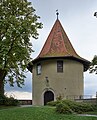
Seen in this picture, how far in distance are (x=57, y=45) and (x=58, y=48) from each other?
742mm

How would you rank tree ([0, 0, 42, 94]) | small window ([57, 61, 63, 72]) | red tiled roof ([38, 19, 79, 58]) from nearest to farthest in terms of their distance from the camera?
1. tree ([0, 0, 42, 94])
2. small window ([57, 61, 63, 72])
3. red tiled roof ([38, 19, 79, 58])

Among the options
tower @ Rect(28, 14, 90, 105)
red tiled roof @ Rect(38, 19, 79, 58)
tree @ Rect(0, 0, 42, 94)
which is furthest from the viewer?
red tiled roof @ Rect(38, 19, 79, 58)

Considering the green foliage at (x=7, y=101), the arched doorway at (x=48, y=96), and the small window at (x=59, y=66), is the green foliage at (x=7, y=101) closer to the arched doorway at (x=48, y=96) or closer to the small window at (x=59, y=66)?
the arched doorway at (x=48, y=96)

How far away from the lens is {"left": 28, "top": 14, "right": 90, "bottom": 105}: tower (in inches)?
1544

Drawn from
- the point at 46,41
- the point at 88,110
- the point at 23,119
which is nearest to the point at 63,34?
the point at 46,41

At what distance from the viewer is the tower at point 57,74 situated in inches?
1544

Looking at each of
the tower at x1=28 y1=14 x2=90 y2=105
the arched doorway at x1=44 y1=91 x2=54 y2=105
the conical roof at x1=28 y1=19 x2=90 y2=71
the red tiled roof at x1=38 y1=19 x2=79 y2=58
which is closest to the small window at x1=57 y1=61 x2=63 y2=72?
the tower at x1=28 y1=14 x2=90 y2=105

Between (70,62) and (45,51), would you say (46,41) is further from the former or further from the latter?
(70,62)

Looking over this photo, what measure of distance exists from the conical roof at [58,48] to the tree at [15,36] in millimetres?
5359

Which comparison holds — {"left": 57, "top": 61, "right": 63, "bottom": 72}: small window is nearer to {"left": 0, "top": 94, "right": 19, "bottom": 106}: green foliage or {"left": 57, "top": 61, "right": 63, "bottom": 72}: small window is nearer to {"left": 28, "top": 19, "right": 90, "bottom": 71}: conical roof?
{"left": 28, "top": 19, "right": 90, "bottom": 71}: conical roof

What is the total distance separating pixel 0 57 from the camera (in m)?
30.9

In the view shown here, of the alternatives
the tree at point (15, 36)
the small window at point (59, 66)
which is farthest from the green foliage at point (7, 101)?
the small window at point (59, 66)

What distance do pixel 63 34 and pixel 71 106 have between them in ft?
66.6

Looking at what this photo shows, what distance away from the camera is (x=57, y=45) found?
41500 mm
